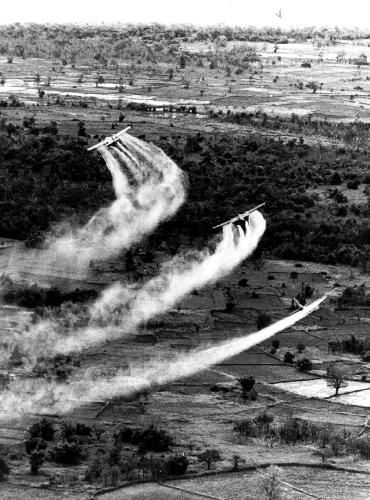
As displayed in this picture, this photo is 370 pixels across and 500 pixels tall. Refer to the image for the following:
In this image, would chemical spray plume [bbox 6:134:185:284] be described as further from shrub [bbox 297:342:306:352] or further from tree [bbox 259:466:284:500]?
tree [bbox 259:466:284:500]

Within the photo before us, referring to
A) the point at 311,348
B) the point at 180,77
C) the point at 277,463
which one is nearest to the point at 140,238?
the point at 311,348

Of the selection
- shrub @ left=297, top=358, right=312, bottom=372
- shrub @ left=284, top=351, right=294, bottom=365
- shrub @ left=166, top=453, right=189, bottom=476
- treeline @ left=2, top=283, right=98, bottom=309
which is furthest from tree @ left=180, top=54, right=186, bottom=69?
shrub @ left=166, top=453, right=189, bottom=476

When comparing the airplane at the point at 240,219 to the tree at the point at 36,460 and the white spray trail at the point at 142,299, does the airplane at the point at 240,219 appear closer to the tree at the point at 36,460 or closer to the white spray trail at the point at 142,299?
the white spray trail at the point at 142,299

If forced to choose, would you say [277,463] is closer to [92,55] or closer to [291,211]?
[291,211]

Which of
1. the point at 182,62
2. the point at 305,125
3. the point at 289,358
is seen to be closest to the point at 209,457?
the point at 289,358

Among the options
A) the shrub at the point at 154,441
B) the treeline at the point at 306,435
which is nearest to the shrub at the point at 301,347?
the treeline at the point at 306,435
